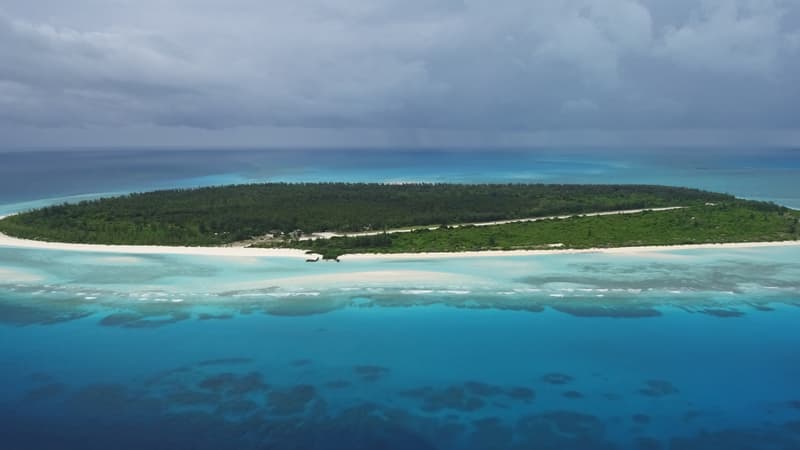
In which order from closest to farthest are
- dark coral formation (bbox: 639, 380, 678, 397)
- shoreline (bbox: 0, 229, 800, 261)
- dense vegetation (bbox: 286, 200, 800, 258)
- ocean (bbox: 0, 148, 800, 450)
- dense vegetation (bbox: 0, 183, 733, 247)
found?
ocean (bbox: 0, 148, 800, 450) < dark coral formation (bbox: 639, 380, 678, 397) < shoreline (bbox: 0, 229, 800, 261) < dense vegetation (bbox: 286, 200, 800, 258) < dense vegetation (bbox: 0, 183, 733, 247)

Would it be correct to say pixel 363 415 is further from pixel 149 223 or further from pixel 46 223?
pixel 46 223

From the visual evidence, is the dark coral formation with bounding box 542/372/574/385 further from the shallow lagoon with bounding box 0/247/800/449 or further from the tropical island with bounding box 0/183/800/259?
the tropical island with bounding box 0/183/800/259

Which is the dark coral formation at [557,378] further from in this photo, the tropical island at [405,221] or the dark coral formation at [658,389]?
the tropical island at [405,221]

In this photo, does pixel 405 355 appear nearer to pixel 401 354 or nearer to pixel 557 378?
pixel 401 354

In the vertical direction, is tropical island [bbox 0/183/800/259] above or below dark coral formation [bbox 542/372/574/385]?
above

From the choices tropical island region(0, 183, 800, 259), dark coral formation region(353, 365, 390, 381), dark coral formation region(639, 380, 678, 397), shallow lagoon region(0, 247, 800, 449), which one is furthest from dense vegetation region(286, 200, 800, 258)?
dark coral formation region(639, 380, 678, 397)

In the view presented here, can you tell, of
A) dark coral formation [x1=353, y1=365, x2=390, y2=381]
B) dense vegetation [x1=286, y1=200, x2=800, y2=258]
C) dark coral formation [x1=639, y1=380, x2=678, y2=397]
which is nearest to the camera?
dark coral formation [x1=639, y1=380, x2=678, y2=397]

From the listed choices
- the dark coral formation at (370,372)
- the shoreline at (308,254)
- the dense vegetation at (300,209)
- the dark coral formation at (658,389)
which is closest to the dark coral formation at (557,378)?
the dark coral formation at (658,389)
